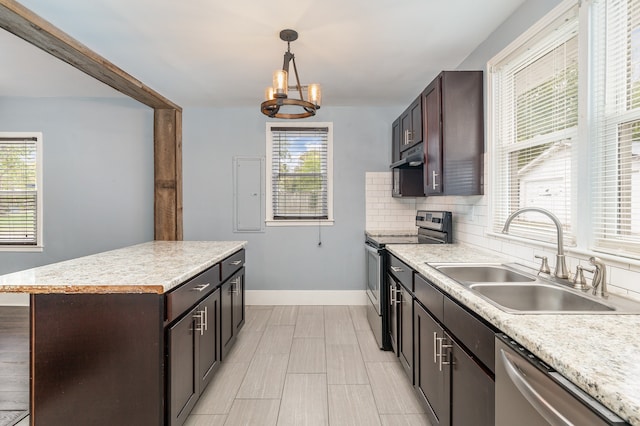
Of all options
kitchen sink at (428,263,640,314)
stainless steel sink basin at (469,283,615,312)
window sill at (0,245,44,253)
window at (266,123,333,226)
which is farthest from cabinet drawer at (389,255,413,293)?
window sill at (0,245,44,253)

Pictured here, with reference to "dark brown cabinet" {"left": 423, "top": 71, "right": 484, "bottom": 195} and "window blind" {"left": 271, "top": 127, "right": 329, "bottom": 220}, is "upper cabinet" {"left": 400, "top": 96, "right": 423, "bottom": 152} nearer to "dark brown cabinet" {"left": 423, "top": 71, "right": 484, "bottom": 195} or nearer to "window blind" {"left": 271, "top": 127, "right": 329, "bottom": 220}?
"dark brown cabinet" {"left": 423, "top": 71, "right": 484, "bottom": 195}

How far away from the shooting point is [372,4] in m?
2.02

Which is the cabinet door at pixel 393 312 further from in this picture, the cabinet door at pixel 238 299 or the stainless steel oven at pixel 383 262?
the cabinet door at pixel 238 299

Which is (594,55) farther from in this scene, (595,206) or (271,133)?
(271,133)

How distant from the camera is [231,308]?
2.68m

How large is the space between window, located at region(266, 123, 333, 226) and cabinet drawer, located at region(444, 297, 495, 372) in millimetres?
2714

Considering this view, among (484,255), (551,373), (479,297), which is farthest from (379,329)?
(551,373)

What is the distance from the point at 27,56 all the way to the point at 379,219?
391cm

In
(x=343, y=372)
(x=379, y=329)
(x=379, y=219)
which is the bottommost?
(x=343, y=372)

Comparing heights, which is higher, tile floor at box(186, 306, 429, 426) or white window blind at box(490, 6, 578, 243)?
white window blind at box(490, 6, 578, 243)

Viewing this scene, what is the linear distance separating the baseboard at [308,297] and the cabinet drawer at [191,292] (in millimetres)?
1827

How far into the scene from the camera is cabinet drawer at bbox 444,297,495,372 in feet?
3.73

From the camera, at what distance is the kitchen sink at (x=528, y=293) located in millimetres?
1215

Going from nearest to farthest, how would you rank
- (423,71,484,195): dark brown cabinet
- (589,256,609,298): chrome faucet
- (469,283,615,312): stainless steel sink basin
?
1. (589,256,609,298): chrome faucet
2. (469,283,615,312): stainless steel sink basin
3. (423,71,484,195): dark brown cabinet
